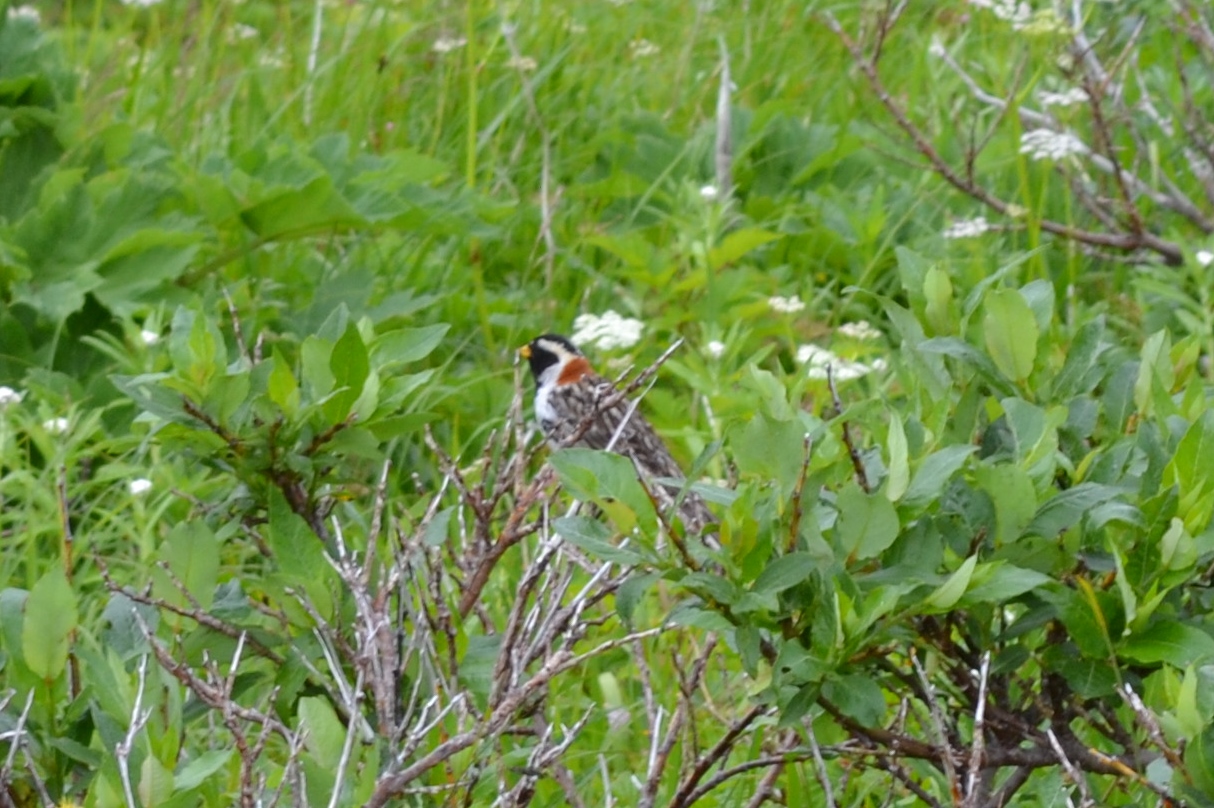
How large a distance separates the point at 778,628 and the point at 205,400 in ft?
2.58

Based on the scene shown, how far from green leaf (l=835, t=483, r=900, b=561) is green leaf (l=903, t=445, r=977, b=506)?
5cm

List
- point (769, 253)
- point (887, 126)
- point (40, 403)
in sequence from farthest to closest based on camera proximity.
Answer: point (887, 126), point (769, 253), point (40, 403)

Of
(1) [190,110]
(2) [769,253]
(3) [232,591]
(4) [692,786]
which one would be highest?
(3) [232,591]

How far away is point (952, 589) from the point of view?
1.77 metres

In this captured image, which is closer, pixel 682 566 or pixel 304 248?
pixel 682 566

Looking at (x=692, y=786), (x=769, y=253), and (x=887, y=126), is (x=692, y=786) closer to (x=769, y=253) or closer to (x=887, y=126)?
(x=769, y=253)

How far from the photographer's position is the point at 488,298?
16.4 ft

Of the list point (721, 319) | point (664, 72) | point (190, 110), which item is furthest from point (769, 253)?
point (190, 110)

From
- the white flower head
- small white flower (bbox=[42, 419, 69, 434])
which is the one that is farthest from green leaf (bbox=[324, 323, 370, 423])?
the white flower head

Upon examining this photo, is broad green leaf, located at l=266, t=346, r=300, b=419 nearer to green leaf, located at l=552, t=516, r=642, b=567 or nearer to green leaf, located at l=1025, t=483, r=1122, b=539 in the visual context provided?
green leaf, located at l=552, t=516, r=642, b=567

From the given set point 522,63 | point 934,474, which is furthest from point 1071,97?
point 934,474

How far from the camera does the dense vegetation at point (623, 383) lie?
1.86 metres

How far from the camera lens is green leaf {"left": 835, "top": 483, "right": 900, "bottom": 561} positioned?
5.86 ft

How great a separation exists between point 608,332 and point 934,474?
256 centimetres
